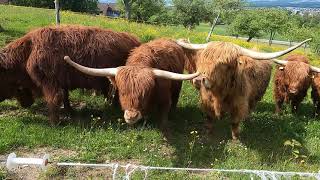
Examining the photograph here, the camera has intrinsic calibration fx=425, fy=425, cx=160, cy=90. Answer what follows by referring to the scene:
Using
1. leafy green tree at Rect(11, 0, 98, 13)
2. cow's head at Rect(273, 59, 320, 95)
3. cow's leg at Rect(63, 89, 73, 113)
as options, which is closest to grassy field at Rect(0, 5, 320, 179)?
cow's leg at Rect(63, 89, 73, 113)

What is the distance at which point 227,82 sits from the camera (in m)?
6.49

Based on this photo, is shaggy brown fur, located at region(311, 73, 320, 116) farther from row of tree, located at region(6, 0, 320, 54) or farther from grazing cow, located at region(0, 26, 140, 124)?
row of tree, located at region(6, 0, 320, 54)

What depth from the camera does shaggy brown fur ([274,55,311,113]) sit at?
867cm

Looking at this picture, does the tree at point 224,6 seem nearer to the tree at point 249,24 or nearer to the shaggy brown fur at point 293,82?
the tree at point 249,24

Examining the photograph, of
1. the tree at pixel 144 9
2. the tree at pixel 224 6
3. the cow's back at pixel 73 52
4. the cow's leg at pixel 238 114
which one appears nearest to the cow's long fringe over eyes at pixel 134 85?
the cow's back at pixel 73 52

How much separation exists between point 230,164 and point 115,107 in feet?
9.13

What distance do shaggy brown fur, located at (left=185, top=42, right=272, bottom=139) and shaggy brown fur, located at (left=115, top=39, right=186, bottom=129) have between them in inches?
26.8

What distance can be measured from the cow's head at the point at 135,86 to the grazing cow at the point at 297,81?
3.47 meters

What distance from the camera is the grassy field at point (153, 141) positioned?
20.2ft

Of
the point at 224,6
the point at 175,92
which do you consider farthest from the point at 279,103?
the point at 224,6

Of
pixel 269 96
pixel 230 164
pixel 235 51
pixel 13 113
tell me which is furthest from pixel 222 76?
pixel 269 96

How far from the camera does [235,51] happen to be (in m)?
6.32

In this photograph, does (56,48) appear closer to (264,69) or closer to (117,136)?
(117,136)

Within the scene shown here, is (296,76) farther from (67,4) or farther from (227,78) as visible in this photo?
(67,4)
